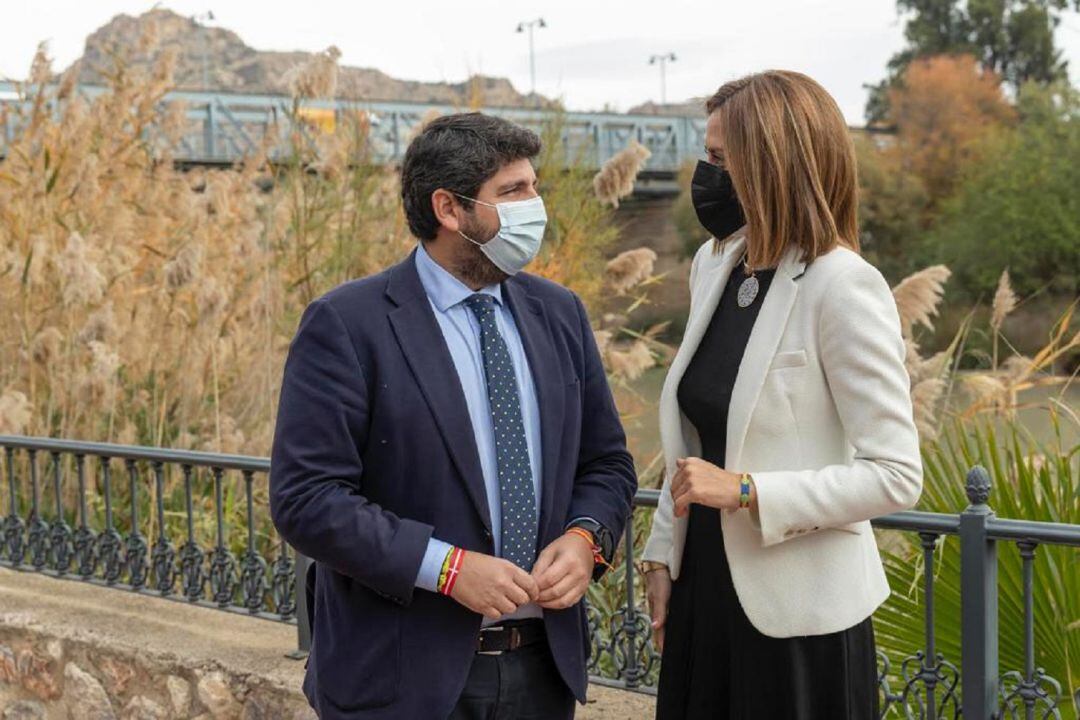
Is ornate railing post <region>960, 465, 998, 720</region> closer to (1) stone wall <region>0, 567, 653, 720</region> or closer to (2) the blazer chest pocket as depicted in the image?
(2) the blazer chest pocket

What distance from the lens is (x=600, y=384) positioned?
2.78 metres

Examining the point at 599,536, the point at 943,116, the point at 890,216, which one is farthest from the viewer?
the point at 943,116

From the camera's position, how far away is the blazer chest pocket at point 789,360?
2.30m

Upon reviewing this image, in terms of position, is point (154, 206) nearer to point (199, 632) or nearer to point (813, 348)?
point (199, 632)

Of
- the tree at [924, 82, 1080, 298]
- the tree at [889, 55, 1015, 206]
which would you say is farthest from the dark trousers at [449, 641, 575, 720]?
the tree at [889, 55, 1015, 206]

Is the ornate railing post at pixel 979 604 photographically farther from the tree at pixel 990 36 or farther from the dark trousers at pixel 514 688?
the tree at pixel 990 36

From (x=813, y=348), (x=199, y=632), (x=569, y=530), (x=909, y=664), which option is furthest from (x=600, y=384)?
(x=199, y=632)

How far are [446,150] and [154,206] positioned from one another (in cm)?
560

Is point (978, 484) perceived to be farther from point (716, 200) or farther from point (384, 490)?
point (384, 490)

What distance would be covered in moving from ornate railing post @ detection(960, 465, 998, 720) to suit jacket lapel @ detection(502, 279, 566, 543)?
947 millimetres

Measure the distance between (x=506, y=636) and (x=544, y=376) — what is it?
49 cm

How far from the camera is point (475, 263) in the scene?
2.57 meters

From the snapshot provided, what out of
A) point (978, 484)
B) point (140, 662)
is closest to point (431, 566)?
point (978, 484)

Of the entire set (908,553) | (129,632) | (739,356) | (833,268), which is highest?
(833,268)
